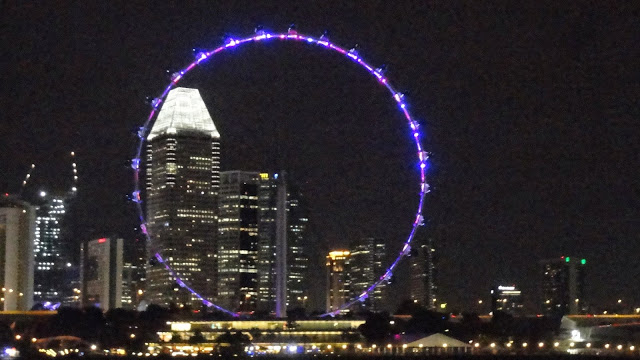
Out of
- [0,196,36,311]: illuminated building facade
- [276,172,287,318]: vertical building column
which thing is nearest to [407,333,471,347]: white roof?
[276,172,287,318]: vertical building column

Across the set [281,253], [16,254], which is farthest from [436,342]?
[16,254]

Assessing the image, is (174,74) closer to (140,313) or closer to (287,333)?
(287,333)

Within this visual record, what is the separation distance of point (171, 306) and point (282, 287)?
3448 centimetres

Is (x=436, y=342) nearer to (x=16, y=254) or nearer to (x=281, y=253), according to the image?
(x=281, y=253)

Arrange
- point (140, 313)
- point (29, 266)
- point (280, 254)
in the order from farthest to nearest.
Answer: point (29, 266) < point (140, 313) < point (280, 254)

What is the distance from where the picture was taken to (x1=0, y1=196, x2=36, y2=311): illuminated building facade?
505 ft

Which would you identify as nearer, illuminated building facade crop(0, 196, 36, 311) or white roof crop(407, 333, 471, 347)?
white roof crop(407, 333, 471, 347)

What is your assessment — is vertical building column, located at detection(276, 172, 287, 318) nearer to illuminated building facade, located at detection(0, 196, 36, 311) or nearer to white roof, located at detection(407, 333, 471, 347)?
white roof, located at detection(407, 333, 471, 347)

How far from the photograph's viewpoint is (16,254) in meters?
159

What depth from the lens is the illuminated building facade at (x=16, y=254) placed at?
15388 cm

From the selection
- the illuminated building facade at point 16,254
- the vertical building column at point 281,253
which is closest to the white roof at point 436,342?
the vertical building column at point 281,253

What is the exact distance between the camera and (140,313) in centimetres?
11131

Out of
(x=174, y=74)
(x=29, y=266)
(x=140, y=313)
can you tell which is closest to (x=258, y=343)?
(x=140, y=313)

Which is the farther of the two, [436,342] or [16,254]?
[16,254]
